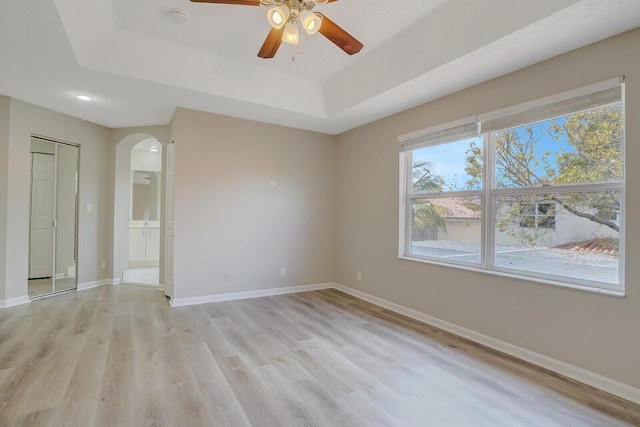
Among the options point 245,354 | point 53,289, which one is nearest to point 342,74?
point 245,354

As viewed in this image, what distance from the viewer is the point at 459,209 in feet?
11.2

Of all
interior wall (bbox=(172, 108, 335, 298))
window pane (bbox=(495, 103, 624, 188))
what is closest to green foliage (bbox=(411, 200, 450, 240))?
window pane (bbox=(495, 103, 624, 188))

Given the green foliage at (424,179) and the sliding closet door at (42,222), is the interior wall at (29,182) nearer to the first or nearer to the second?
the sliding closet door at (42,222)

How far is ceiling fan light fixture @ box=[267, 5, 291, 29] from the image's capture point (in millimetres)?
2017

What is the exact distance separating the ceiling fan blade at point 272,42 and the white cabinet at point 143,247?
565cm

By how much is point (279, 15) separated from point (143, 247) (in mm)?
6299

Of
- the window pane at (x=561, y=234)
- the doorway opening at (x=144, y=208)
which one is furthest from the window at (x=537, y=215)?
the doorway opening at (x=144, y=208)

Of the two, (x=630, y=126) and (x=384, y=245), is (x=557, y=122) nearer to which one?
(x=630, y=126)

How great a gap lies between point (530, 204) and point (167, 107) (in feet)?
14.1

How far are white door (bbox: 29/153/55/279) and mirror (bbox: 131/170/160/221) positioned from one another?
2.28m

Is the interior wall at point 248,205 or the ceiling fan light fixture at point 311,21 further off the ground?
the ceiling fan light fixture at point 311,21

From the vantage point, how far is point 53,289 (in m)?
4.54

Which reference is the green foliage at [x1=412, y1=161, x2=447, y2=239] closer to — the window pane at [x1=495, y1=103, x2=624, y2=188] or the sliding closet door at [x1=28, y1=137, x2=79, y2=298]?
the window pane at [x1=495, y1=103, x2=624, y2=188]

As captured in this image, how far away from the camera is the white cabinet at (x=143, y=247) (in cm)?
670
